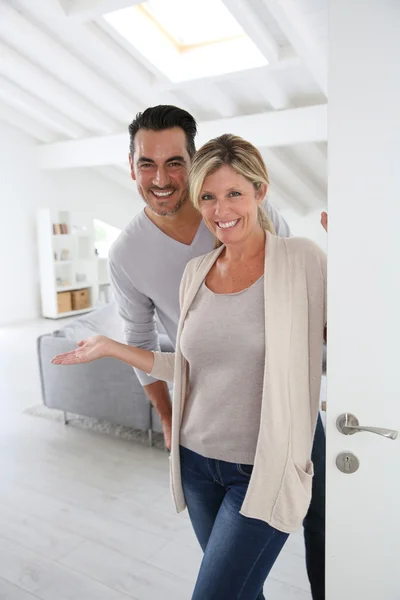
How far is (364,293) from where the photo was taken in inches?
40.5

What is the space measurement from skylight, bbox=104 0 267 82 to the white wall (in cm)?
331

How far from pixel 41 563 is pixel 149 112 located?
1.97 metres

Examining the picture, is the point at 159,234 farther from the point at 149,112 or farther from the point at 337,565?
the point at 337,565

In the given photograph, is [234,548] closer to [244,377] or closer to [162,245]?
[244,377]

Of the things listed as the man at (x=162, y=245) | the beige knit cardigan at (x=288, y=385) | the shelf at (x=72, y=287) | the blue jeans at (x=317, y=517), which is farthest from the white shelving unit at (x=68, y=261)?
the beige knit cardigan at (x=288, y=385)

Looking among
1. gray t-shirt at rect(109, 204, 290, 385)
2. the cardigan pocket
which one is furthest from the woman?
gray t-shirt at rect(109, 204, 290, 385)

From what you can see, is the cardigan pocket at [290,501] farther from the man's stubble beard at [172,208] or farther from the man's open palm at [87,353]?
the man's stubble beard at [172,208]

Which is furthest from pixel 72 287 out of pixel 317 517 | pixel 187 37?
pixel 317 517

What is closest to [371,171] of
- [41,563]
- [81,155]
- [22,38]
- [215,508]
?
[215,508]

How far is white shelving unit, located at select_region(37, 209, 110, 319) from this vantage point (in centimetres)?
774

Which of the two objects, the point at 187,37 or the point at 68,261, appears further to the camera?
the point at 68,261

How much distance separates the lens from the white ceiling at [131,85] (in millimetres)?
4223

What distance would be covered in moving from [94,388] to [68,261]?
15.7 feet

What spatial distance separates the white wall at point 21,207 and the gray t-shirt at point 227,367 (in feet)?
22.4
